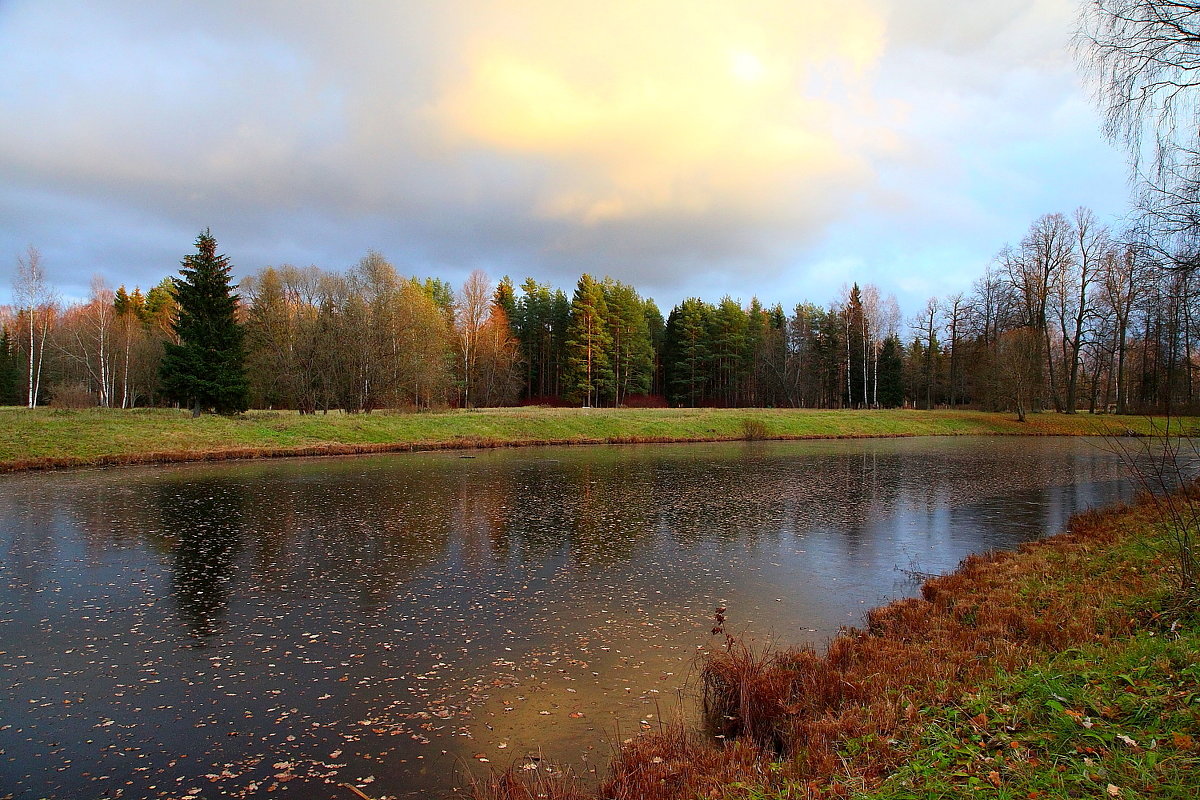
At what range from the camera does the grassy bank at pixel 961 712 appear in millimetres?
3766

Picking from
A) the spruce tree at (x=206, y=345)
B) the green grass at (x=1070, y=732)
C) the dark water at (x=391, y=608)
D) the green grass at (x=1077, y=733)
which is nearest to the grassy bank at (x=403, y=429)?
the spruce tree at (x=206, y=345)

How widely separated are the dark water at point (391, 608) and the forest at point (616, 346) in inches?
377

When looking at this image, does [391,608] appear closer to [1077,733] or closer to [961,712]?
[961,712]

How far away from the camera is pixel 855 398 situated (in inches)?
2849

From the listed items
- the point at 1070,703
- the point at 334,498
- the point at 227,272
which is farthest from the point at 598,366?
the point at 1070,703

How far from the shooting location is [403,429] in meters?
34.6

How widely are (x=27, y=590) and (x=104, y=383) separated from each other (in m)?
49.0

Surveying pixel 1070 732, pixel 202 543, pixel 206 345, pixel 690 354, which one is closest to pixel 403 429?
pixel 206 345

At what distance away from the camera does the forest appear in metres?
43.5

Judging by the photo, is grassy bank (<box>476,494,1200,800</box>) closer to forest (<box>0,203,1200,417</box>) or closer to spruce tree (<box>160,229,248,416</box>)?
forest (<box>0,203,1200,417</box>)

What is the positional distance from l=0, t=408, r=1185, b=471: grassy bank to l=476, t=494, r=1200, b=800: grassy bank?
88.0ft

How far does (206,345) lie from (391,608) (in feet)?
104

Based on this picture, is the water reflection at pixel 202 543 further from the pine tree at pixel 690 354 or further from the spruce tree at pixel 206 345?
the pine tree at pixel 690 354

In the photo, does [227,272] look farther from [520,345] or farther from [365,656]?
[520,345]
